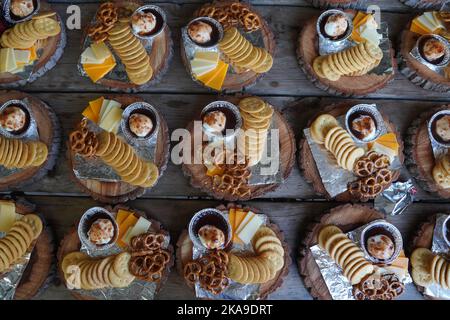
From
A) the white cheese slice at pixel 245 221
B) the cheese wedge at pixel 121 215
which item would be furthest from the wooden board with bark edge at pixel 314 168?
the cheese wedge at pixel 121 215

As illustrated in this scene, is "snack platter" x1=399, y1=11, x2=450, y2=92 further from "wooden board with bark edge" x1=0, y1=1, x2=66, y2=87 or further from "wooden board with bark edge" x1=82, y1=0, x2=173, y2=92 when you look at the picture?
"wooden board with bark edge" x1=0, y1=1, x2=66, y2=87

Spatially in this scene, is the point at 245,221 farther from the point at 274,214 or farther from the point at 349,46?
the point at 349,46

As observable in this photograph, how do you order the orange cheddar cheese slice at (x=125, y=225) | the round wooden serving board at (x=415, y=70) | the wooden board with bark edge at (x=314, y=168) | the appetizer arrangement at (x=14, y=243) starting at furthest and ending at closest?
the round wooden serving board at (x=415, y=70), the wooden board with bark edge at (x=314, y=168), the orange cheddar cheese slice at (x=125, y=225), the appetizer arrangement at (x=14, y=243)

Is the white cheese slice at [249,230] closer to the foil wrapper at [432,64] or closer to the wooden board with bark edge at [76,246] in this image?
the wooden board with bark edge at [76,246]

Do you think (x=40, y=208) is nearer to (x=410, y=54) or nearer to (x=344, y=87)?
(x=344, y=87)

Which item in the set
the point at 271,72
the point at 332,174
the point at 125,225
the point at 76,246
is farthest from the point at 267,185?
the point at 76,246

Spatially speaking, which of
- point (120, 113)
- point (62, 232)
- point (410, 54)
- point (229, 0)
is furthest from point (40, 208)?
point (410, 54)
